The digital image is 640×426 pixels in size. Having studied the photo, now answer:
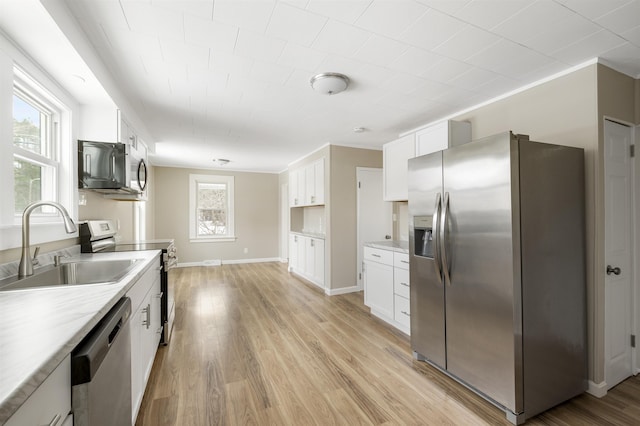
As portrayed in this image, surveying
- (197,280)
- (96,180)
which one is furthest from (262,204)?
(96,180)

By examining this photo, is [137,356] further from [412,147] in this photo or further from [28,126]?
[412,147]

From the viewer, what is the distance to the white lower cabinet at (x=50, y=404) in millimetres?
624

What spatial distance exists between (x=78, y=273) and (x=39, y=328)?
4.53 feet

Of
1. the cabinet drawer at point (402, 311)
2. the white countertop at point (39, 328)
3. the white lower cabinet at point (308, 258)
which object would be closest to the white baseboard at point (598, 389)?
the cabinet drawer at point (402, 311)

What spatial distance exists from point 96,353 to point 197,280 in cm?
490

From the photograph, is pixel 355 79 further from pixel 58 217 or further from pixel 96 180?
pixel 58 217

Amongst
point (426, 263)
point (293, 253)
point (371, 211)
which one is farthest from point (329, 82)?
point (293, 253)

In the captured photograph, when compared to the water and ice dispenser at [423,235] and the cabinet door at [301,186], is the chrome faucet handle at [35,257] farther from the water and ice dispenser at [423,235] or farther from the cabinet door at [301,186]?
the cabinet door at [301,186]

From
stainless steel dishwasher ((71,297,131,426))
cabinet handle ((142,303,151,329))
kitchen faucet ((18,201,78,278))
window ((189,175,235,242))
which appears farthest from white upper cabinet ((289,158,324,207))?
stainless steel dishwasher ((71,297,131,426))

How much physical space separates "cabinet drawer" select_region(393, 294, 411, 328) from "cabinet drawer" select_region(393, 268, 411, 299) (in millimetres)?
55

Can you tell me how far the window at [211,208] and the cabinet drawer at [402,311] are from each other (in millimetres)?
5108

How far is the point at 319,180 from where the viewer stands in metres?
4.93

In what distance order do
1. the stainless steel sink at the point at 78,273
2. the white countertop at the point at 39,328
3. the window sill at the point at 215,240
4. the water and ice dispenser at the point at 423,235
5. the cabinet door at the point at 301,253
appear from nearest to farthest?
1. the white countertop at the point at 39,328
2. the stainless steel sink at the point at 78,273
3. the water and ice dispenser at the point at 423,235
4. the cabinet door at the point at 301,253
5. the window sill at the point at 215,240

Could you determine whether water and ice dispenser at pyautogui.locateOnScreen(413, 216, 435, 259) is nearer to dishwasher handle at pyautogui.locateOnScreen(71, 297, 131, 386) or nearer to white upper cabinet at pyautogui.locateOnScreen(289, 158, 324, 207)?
dishwasher handle at pyautogui.locateOnScreen(71, 297, 131, 386)
